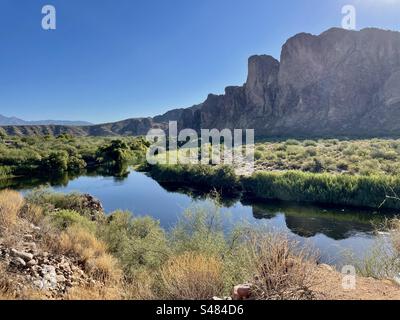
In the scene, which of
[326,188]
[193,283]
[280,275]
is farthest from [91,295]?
[326,188]

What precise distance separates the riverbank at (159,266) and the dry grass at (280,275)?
1 centimetres

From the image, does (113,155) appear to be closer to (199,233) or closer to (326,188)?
(326,188)

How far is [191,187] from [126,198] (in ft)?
24.2

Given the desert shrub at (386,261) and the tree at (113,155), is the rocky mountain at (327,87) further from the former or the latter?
the desert shrub at (386,261)

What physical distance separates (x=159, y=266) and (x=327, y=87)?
96635 millimetres

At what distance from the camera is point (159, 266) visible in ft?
27.5

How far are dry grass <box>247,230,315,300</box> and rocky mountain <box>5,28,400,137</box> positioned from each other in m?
→ 69.7

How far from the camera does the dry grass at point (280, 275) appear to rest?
533 cm

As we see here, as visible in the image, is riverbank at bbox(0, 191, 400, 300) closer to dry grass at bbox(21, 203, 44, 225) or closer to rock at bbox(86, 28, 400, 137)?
dry grass at bbox(21, 203, 44, 225)

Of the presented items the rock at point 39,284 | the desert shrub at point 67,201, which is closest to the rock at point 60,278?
the rock at point 39,284

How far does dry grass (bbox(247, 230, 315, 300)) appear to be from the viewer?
210 inches

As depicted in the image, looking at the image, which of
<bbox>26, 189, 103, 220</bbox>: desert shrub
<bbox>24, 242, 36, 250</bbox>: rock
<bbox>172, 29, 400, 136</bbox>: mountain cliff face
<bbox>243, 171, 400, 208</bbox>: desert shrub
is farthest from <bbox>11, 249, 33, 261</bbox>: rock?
<bbox>172, 29, 400, 136</bbox>: mountain cliff face

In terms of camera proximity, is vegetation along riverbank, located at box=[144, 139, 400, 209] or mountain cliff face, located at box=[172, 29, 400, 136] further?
mountain cliff face, located at box=[172, 29, 400, 136]
